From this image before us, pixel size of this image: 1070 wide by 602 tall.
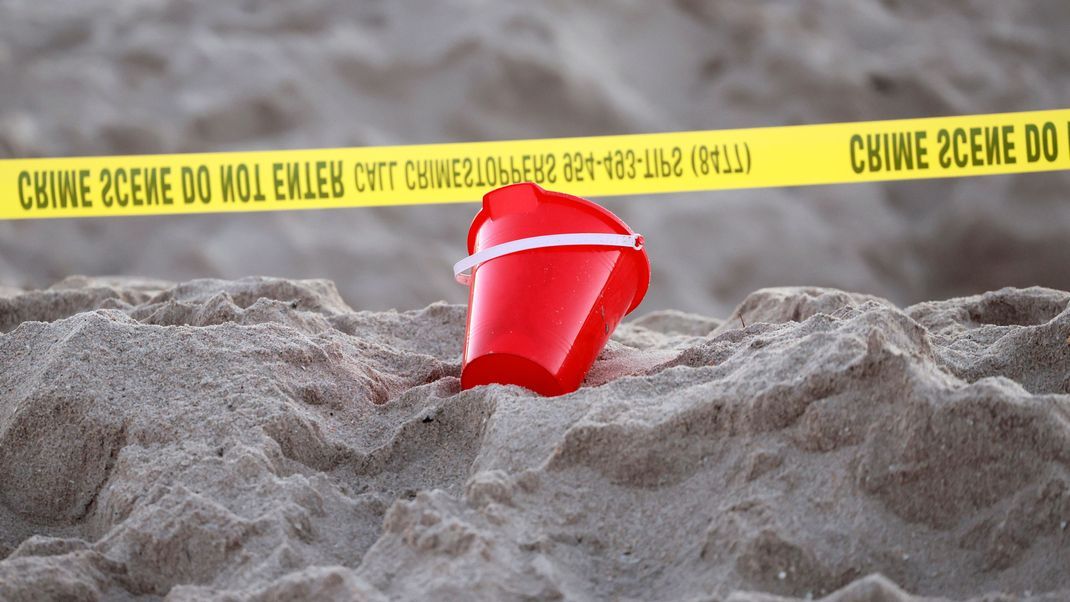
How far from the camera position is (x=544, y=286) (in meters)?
1.92

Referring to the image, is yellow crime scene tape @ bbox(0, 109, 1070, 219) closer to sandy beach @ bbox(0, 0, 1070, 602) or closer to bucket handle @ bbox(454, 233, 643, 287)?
sandy beach @ bbox(0, 0, 1070, 602)

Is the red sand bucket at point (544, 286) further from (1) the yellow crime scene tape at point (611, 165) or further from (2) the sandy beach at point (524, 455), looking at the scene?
(1) the yellow crime scene tape at point (611, 165)

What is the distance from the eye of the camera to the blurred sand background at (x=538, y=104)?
4344 millimetres

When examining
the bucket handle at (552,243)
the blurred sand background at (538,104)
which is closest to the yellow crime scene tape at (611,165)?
the blurred sand background at (538,104)

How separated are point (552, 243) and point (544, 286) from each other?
0.30 feet

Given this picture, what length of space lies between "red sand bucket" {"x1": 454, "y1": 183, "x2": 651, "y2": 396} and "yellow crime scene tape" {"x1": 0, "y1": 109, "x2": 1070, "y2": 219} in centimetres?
151

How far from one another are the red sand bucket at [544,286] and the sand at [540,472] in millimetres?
114

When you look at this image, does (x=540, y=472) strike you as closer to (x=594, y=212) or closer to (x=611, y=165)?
(x=594, y=212)

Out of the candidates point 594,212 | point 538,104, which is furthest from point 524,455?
point 538,104

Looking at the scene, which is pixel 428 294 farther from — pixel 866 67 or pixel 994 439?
pixel 994 439

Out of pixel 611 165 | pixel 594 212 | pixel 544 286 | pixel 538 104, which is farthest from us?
pixel 538 104

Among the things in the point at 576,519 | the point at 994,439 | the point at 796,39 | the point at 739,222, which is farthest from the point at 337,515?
the point at 796,39

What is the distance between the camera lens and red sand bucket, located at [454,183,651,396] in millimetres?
1837

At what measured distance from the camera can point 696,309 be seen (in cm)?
429
